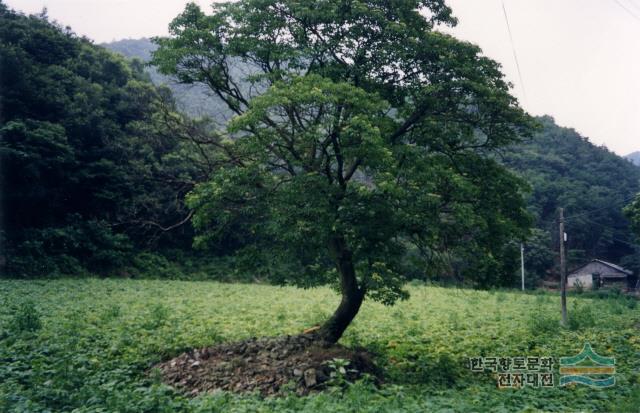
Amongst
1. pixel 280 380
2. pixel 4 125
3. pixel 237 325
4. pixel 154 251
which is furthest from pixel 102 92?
pixel 280 380

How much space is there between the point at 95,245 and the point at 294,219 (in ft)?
93.9

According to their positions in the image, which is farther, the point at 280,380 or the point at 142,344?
the point at 142,344

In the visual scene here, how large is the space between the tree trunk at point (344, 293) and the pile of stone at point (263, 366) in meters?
0.45

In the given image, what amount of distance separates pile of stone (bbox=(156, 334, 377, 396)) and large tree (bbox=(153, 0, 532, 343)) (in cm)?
107

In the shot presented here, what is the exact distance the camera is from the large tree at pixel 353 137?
33.5 feet

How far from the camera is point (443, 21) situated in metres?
12.5

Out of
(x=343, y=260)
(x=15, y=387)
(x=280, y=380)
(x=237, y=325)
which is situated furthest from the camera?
(x=237, y=325)

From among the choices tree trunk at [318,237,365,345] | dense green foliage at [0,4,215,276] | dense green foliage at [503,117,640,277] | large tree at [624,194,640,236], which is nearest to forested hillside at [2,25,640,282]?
dense green foliage at [0,4,215,276]

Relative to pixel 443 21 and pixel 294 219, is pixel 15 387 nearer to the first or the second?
pixel 294 219

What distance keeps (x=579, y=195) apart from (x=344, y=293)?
A: 5515 centimetres

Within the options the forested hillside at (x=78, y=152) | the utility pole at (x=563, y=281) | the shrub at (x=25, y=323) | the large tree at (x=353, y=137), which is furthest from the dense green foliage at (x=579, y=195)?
the shrub at (x=25, y=323)

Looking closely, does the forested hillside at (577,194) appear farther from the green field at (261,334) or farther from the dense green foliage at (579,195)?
the green field at (261,334)

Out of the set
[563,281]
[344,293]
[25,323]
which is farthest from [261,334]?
[563,281]

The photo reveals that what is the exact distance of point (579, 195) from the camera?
5775 cm
